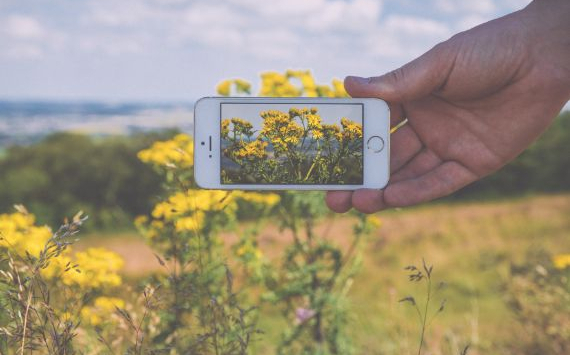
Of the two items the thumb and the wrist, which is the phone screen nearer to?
the thumb

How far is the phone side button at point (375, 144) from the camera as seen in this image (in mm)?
2258

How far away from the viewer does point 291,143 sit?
2.18 metres

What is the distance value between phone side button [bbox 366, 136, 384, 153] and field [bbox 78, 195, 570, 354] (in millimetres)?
1802

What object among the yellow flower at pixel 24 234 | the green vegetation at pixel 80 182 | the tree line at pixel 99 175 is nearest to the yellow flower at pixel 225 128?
the yellow flower at pixel 24 234

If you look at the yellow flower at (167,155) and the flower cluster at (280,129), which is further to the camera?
the yellow flower at (167,155)

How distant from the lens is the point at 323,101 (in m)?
2.17

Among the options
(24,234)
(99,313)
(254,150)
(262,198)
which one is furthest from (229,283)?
(24,234)

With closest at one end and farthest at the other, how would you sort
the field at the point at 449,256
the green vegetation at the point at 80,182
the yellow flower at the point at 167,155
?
the yellow flower at the point at 167,155
the field at the point at 449,256
the green vegetation at the point at 80,182

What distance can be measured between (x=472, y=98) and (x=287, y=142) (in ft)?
2.59

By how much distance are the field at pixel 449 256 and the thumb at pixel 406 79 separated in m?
1.90

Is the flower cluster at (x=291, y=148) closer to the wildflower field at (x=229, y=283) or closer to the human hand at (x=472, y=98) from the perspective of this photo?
the wildflower field at (x=229, y=283)

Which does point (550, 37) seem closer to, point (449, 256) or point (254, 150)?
point (254, 150)

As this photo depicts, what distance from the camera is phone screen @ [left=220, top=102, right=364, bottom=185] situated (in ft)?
7.12

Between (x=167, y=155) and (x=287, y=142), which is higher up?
(x=287, y=142)
